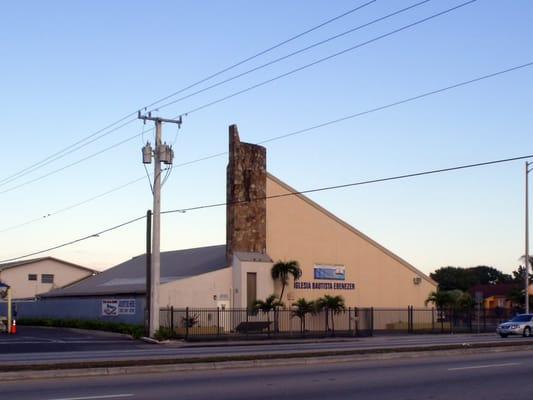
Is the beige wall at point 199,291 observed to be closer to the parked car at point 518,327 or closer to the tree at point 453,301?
the parked car at point 518,327

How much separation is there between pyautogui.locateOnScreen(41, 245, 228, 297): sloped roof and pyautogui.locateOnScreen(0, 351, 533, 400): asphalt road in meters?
32.2

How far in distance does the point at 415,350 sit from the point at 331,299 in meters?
26.2

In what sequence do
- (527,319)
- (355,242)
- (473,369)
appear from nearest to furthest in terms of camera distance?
(473,369), (527,319), (355,242)

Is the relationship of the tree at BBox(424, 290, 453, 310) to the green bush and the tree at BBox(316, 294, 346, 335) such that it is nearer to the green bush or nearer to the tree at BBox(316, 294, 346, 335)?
the tree at BBox(316, 294, 346, 335)

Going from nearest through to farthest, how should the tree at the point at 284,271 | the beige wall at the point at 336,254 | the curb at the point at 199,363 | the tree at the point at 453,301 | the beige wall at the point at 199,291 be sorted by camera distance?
1. the curb at the point at 199,363
2. the beige wall at the point at 199,291
3. the tree at the point at 284,271
4. the beige wall at the point at 336,254
5. the tree at the point at 453,301

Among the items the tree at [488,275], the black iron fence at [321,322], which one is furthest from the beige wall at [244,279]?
the tree at [488,275]

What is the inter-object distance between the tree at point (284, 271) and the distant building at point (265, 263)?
1.41 feet

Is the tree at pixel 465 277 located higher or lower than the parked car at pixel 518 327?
higher

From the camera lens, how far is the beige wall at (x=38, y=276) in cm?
8281

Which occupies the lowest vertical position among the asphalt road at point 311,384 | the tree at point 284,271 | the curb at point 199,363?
the asphalt road at point 311,384

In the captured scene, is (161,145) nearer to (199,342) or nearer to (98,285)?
(199,342)

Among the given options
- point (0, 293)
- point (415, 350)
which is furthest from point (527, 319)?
point (0, 293)

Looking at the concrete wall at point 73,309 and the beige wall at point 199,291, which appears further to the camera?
the beige wall at point 199,291

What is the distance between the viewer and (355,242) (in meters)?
58.4
